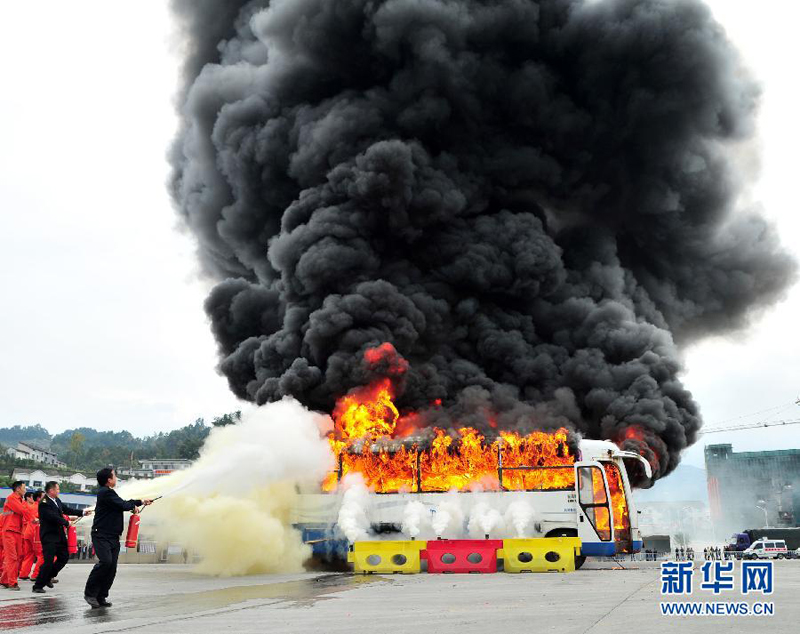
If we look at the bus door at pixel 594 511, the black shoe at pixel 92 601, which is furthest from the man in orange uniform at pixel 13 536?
the bus door at pixel 594 511

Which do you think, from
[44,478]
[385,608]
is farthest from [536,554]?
[44,478]

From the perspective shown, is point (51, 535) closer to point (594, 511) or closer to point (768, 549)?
point (594, 511)

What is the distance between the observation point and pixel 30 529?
43.8 feet

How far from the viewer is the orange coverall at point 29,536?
13266 mm

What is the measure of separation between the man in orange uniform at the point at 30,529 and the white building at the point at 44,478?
77022mm

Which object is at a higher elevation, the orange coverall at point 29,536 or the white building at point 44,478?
the white building at point 44,478

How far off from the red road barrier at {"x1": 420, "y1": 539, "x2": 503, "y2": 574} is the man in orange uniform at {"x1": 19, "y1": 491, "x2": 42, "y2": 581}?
779 centimetres

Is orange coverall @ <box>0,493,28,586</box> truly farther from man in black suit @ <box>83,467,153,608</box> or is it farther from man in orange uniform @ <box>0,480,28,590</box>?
man in black suit @ <box>83,467,153,608</box>

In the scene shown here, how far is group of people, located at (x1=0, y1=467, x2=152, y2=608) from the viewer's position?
30.3ft

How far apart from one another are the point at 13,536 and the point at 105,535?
177 inches

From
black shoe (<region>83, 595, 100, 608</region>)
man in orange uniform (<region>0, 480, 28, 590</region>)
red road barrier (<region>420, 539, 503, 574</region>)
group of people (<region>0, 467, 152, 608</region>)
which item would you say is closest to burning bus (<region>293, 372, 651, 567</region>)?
red road barrier (<region>420, 539, 503, 574</region>)

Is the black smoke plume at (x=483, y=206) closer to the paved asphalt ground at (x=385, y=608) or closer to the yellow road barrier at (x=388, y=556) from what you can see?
the yellow road barrier at (x=388, y=556)

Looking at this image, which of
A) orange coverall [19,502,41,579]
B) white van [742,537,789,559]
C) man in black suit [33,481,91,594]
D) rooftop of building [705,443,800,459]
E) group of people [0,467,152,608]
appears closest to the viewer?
group of people [0,467,152,608]

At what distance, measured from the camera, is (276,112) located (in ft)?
113
